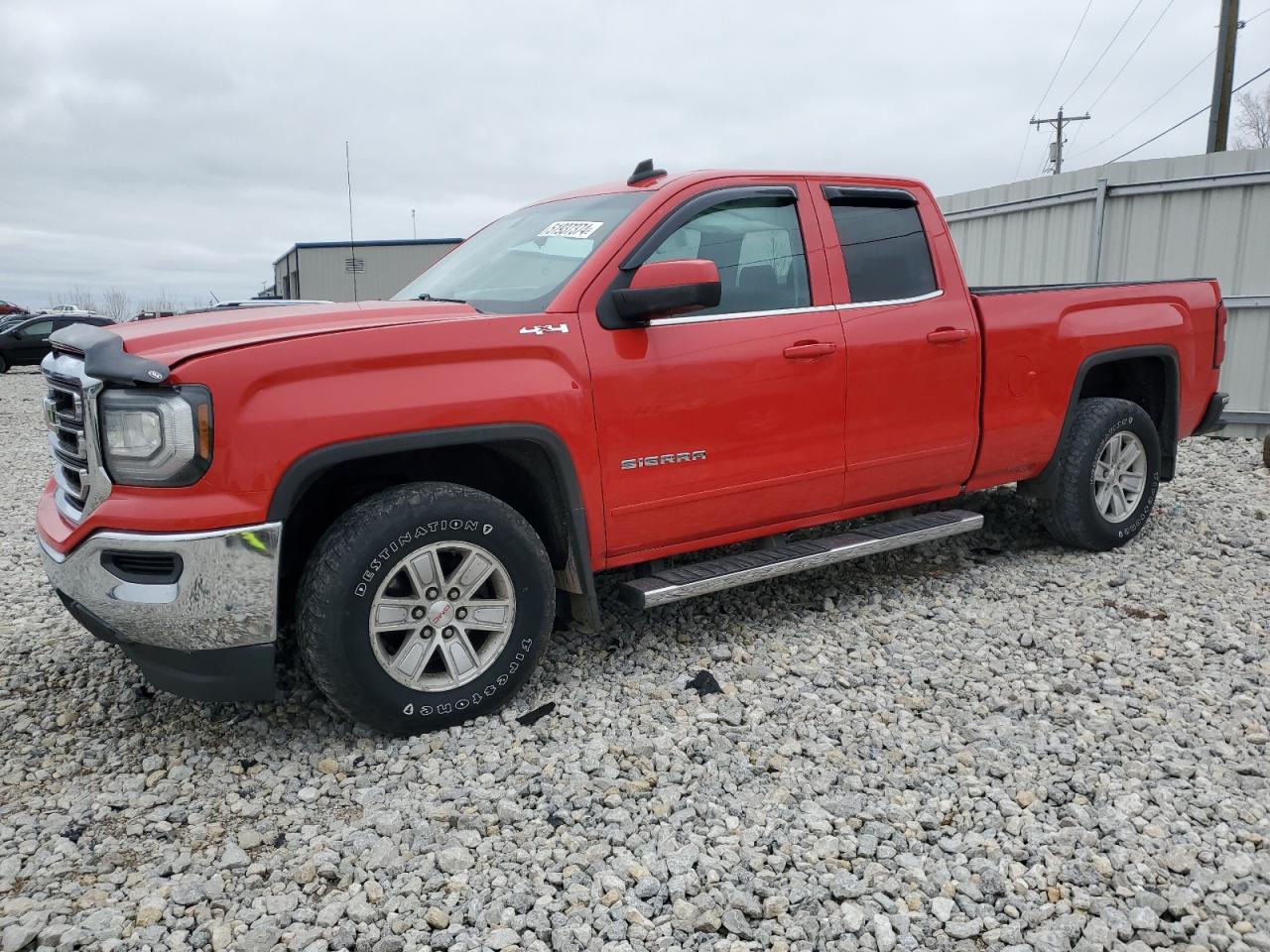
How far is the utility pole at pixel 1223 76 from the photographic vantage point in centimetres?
1413

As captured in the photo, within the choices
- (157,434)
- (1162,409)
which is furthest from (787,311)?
(1162,409)

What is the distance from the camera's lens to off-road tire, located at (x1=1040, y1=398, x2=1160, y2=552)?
5.14 metres

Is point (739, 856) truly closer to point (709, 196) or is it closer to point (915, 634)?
point (915, 634)

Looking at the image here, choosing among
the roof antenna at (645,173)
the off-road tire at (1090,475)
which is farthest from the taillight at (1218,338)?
the roof antenna at (645,173)

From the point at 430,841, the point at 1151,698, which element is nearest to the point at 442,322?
the point at 430,841

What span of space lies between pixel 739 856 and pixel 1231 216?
9.25 meters

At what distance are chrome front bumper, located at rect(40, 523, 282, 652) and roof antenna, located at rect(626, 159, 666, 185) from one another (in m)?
2.15

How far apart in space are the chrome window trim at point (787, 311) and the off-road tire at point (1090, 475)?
1335 millimetres

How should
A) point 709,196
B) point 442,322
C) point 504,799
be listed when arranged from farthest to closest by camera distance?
point 709,196 < point 442,322 < point 504,799

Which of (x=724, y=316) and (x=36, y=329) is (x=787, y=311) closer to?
(x=724, y=316)

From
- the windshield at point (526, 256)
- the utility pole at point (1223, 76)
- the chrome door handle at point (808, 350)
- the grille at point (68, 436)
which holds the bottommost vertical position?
the grille at point (68, 436)

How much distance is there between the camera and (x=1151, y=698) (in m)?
3.65

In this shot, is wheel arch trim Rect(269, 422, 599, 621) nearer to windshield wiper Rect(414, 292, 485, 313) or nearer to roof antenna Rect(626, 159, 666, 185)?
windshield wiper Rect(414, 292, 485, 313)

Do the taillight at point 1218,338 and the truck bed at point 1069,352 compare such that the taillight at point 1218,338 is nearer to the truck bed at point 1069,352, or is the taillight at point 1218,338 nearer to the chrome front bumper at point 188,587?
the truck bed at point 1069,352
